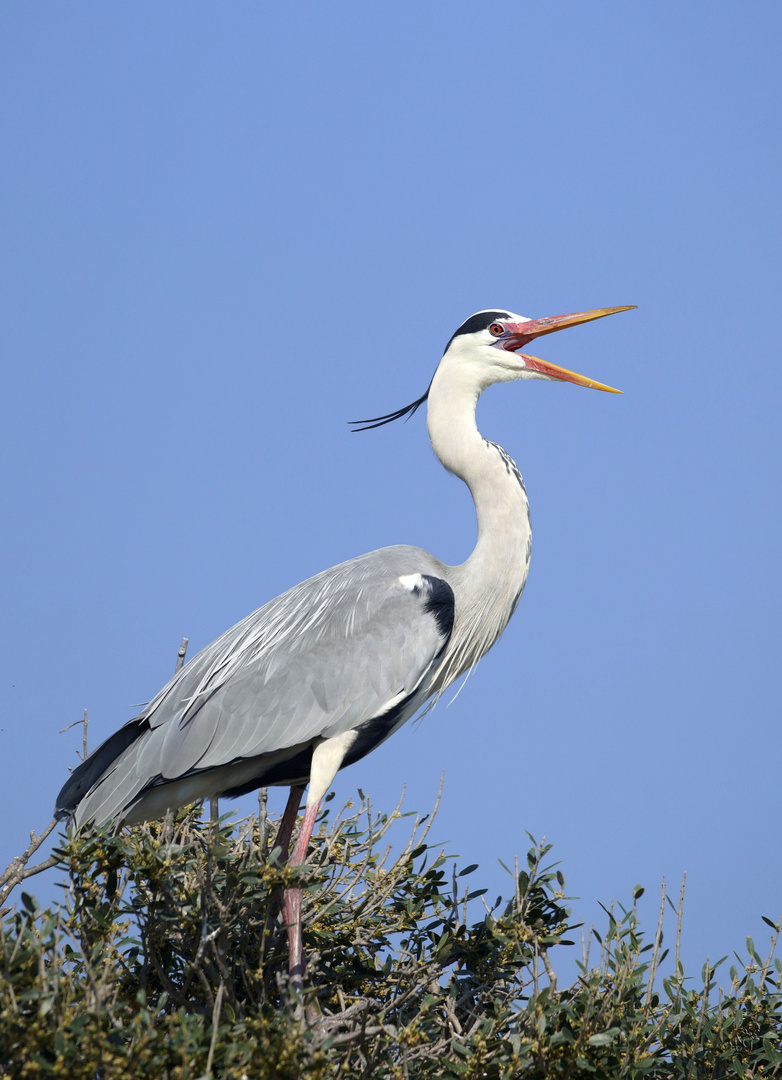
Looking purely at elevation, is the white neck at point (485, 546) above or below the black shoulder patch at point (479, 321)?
below

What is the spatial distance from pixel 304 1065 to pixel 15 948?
0.78 meters

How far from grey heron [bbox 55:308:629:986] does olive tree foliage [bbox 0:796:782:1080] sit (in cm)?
35

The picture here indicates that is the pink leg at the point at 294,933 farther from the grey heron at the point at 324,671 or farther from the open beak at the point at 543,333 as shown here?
the open beak at the point at 543,333

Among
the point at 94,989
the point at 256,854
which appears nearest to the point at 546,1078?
the point at 256,854

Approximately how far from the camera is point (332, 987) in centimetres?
367

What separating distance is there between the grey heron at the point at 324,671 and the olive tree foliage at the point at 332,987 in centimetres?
35

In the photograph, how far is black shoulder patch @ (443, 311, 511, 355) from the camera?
530 cm

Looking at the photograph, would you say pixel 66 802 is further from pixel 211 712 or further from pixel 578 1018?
pixel 578 1018

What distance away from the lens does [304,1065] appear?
234 centimetres

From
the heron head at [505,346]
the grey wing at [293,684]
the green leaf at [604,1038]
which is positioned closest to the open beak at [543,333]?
the heron head at [505,346]

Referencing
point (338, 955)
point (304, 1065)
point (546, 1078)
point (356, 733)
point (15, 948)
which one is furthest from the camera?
point (356, 733)

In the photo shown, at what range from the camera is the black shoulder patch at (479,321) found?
17.4 feet

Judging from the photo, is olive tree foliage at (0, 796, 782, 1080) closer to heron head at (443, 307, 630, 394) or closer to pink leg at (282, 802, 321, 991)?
pink leg at (282, 802, 321, 991)

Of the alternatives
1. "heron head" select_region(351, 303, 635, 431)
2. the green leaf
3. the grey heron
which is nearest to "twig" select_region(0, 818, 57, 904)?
the grey heron
